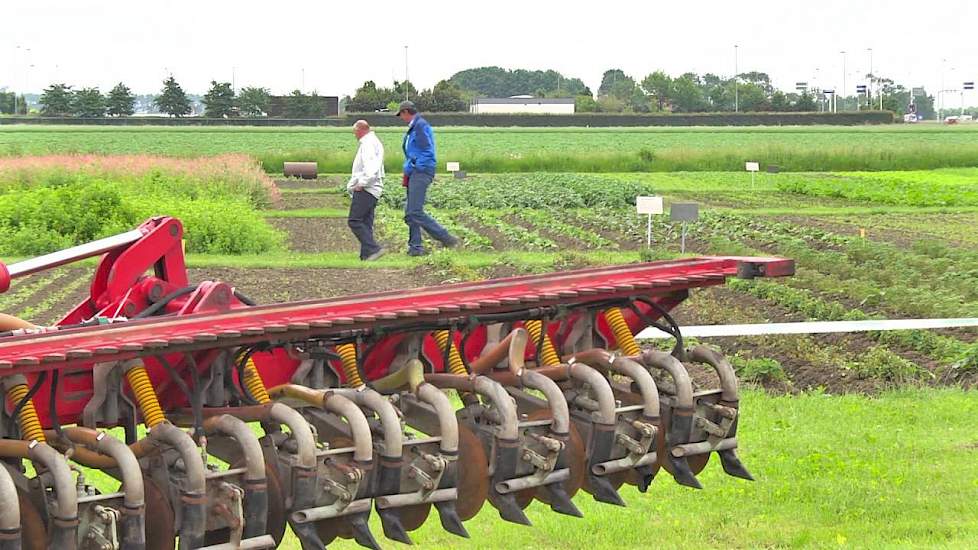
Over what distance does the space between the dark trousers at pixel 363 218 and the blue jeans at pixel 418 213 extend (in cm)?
54

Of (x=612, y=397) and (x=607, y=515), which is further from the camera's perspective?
(x=607, y=515)

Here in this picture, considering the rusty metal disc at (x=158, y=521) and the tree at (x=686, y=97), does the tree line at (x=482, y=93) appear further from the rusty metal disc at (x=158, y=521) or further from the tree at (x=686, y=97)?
the rusty metal disc at (x=158, y=521)

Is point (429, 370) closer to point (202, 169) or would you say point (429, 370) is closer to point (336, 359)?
point (336, 359)

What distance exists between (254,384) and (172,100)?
99.8 meters

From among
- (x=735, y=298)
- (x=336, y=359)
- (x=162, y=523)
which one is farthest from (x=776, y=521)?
(x=735, y=298)

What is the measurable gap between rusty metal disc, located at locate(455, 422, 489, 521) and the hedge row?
88.6 metres

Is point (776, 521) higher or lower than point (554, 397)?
lower

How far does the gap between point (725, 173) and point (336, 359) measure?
4731 cm

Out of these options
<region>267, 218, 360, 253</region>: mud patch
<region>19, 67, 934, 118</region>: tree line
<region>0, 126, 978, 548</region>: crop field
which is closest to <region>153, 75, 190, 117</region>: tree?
<region>19, 67, 934, 118</region>: tree line

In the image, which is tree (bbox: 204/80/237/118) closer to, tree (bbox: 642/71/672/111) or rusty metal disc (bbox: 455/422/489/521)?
tree (bbox: 642/71/672/111)

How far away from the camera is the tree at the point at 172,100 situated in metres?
102

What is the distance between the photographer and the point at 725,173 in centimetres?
5216

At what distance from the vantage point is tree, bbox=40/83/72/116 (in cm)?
10069

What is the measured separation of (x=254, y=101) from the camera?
105000 millimetres
